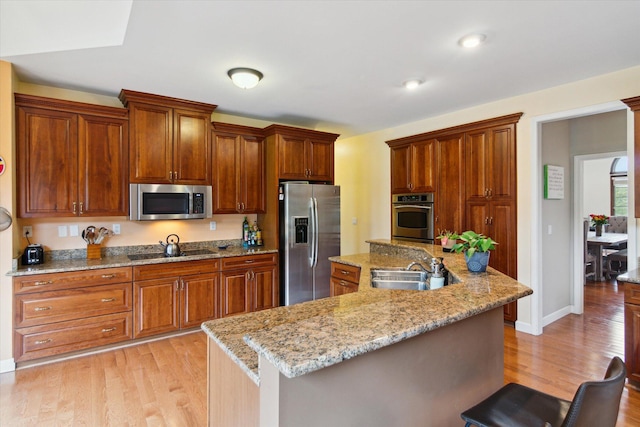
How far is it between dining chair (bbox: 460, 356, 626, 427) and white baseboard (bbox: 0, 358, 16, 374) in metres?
3.48

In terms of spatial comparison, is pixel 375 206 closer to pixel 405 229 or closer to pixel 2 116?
pixel 405 229

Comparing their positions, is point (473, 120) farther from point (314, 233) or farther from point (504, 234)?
point (314, 233)

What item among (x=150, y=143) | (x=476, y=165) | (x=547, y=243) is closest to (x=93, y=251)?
(x=150, y=143)

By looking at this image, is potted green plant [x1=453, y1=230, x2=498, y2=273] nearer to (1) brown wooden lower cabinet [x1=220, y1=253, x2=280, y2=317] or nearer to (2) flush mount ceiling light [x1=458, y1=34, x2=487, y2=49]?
(2) flush mount ceiling light [x1=458, y1=34, x2=487, y2=49]

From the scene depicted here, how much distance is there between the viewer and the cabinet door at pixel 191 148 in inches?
147

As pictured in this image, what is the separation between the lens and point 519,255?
12.2 ft

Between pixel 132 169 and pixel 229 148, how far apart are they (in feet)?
3.65

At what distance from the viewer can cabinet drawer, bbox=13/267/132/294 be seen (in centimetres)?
285

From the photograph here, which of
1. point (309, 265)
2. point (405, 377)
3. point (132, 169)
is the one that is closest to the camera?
point (405, 377)

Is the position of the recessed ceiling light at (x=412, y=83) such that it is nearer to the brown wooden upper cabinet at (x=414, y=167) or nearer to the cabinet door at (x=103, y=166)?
the brown wooden upper cabinet at (x=414, y=167)

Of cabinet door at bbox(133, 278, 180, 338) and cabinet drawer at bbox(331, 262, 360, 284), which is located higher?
cabinet drawer at bbox(331, 262, 360, 284)

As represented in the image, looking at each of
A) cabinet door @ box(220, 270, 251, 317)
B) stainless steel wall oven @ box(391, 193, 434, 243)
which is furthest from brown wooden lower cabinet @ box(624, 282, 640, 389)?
cabinet door @ box(220, 270, 251, 317)

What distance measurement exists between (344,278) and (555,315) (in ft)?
9.28

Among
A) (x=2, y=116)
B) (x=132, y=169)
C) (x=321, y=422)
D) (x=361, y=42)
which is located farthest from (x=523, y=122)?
(x=2, y=116)
